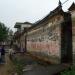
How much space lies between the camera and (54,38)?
15266mm

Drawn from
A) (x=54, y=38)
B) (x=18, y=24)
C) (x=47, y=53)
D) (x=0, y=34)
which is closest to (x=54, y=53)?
(x=54, y=38)

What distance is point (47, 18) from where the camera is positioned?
17562mm

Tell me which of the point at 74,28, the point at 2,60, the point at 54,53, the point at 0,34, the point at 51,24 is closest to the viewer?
the point at 74,28

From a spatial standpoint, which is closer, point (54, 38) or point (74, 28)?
point (74, 28)

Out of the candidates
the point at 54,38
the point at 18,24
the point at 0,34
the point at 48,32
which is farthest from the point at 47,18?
the point at 0,34

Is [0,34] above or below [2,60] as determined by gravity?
above

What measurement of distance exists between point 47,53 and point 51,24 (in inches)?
96.9

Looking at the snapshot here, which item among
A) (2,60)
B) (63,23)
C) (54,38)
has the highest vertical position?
(63,23)

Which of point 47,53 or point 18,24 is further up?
point 18,24

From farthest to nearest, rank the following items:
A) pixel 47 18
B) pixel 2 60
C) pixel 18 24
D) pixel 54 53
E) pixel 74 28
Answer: pixel 18 24
pixel 2 60
pixel 47 18
pixel 54 53
pixel 74 28

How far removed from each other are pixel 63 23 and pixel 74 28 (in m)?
1.93

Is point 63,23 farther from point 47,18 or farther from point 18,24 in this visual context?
point 18,24

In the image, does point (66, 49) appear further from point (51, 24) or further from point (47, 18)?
point (47, 18)

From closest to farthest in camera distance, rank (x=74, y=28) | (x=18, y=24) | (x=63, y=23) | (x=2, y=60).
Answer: (x=74, y=28) → (x=63, y=23) → (x=2, y=60) → (x=18, y=24)
